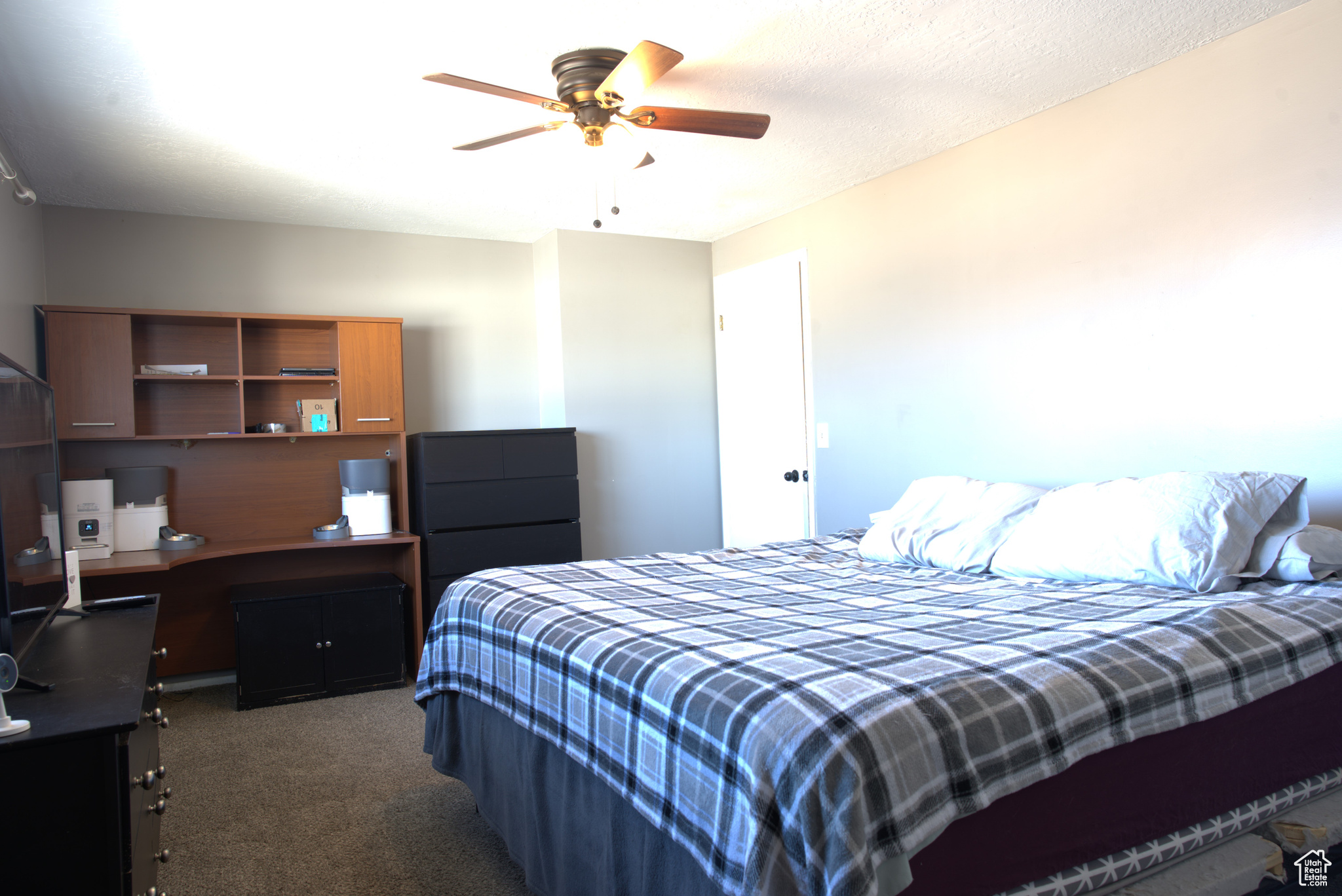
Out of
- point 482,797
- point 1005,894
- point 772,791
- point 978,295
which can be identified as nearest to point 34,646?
point 482,797

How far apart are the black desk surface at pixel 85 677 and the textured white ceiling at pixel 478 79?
164cm

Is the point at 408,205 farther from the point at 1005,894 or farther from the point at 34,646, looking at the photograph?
the point at 1005,894

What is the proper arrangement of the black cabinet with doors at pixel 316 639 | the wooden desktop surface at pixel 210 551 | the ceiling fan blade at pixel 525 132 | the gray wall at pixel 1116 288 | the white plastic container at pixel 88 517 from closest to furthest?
the gray wall at pixel 1116 288, the ceiling fan blade at pixel 525 132, the wooden desktop surface at pixel 210 551, the white plastic container at pixel 88 517, the black cabinet with doors at pixel 316 639

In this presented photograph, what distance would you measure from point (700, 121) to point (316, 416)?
8.54ft

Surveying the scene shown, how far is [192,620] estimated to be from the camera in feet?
13.3

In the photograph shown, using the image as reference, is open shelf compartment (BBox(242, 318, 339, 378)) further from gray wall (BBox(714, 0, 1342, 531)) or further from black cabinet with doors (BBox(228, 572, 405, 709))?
gray wall (BBox(714, 0, 1342, 531))

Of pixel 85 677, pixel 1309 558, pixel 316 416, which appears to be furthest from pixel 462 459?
pixel 1309 558

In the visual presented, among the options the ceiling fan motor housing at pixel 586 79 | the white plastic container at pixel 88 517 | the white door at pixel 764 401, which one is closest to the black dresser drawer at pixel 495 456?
the white door at pixel 764 401

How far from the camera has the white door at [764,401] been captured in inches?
178

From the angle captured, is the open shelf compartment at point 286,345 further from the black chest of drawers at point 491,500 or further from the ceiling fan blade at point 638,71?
the ceiling fan blade at point 638,71

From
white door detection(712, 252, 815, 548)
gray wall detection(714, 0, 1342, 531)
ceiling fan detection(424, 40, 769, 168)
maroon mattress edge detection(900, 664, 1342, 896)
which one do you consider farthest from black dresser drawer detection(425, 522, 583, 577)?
maroon mattress edge detection(900, 664, 1342, 896)

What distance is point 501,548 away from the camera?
169 inches

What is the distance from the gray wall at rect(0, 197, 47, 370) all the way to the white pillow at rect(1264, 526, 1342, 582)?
4.16 meters

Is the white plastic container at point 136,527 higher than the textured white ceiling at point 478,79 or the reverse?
the reverse
